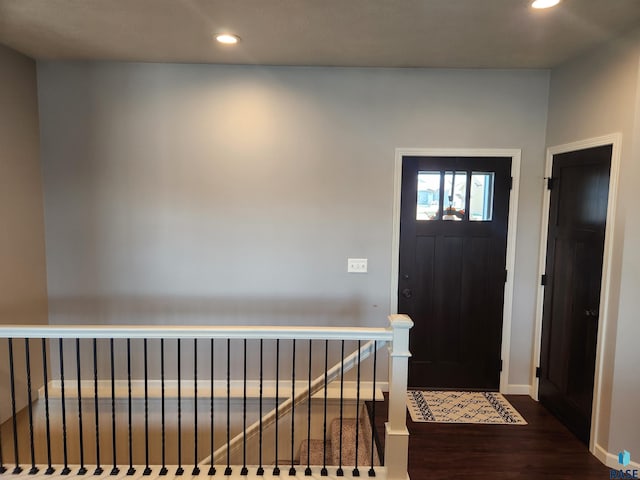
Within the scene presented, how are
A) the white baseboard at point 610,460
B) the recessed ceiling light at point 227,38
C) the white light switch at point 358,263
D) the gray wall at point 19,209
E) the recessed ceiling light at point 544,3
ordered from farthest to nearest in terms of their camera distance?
the white light switch at point 358,263
the gray wall at point 19,209
the recessed ceiling light at point 227,38
the white baseboard at point 610,460
the recessed ceiling light at point 544,3

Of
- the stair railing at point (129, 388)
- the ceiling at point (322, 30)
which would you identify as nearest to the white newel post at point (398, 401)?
the stair railing at point (129, 388)

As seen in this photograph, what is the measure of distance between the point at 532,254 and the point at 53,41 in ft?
13.2

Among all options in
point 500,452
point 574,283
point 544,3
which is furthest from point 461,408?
point 544,3

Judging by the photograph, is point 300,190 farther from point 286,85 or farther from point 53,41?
point 53,41

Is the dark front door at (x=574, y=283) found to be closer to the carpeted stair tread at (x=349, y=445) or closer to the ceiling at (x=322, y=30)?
the ceiling at (x=322, y=30)

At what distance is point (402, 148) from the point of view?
3.34 meters

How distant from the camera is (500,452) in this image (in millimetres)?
2682

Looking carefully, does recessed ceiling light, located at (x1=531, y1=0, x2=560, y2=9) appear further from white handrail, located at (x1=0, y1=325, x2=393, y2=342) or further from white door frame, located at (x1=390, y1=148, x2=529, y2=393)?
white handrail, located at (x1=0, y1=325, x2=393, y2=342)

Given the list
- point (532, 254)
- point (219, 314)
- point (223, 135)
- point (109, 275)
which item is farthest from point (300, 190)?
point (532, 254)

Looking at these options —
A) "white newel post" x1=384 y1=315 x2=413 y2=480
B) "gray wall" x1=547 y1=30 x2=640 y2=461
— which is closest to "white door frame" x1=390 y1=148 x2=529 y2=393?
"gray wall" x1=547 y1=30 x2=640 y2=461

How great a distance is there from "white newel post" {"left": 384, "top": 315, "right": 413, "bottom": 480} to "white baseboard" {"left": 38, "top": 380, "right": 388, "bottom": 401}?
42.6 inches

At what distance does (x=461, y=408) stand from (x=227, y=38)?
3.30 metres

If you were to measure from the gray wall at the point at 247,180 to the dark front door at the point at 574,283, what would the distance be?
219 millimetres

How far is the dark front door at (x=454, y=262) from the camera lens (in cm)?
337
